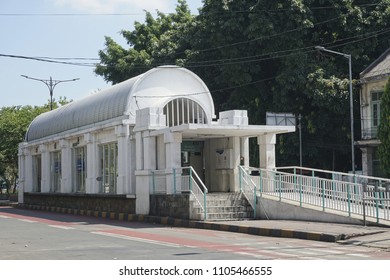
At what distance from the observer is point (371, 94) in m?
36.5

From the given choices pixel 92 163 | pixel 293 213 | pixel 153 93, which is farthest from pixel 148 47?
pixel 293 213

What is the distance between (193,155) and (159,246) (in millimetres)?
11776

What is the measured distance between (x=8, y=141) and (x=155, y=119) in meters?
29.4

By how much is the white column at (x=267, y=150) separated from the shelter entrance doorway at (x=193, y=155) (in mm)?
2738

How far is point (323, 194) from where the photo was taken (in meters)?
19.2

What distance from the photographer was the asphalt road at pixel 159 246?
12.1 metres

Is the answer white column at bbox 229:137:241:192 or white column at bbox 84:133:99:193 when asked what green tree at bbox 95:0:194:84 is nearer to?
white column at bbox 84:133:99:193

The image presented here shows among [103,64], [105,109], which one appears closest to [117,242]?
[105,109]

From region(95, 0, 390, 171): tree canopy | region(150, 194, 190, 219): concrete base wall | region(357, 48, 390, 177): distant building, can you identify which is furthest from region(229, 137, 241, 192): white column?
region(357, 48, 390, 177): distant building

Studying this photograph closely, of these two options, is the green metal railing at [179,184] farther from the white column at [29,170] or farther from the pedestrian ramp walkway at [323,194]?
the white column at [29,170]

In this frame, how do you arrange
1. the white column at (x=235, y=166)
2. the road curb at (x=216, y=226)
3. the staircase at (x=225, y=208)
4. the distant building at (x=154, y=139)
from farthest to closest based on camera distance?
the white column at (x=235, y=166)
the distant building at (x=154, y=139)
the staircase at (x=225, y=208)
the road curb at (x=216, y=226)

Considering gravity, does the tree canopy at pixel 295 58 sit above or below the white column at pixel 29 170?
above

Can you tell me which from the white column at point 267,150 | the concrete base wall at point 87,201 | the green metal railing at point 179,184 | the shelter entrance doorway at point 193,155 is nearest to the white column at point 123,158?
the concrete base wall at point 87,201

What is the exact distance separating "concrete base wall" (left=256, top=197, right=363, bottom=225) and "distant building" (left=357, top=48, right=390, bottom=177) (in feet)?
53.7
